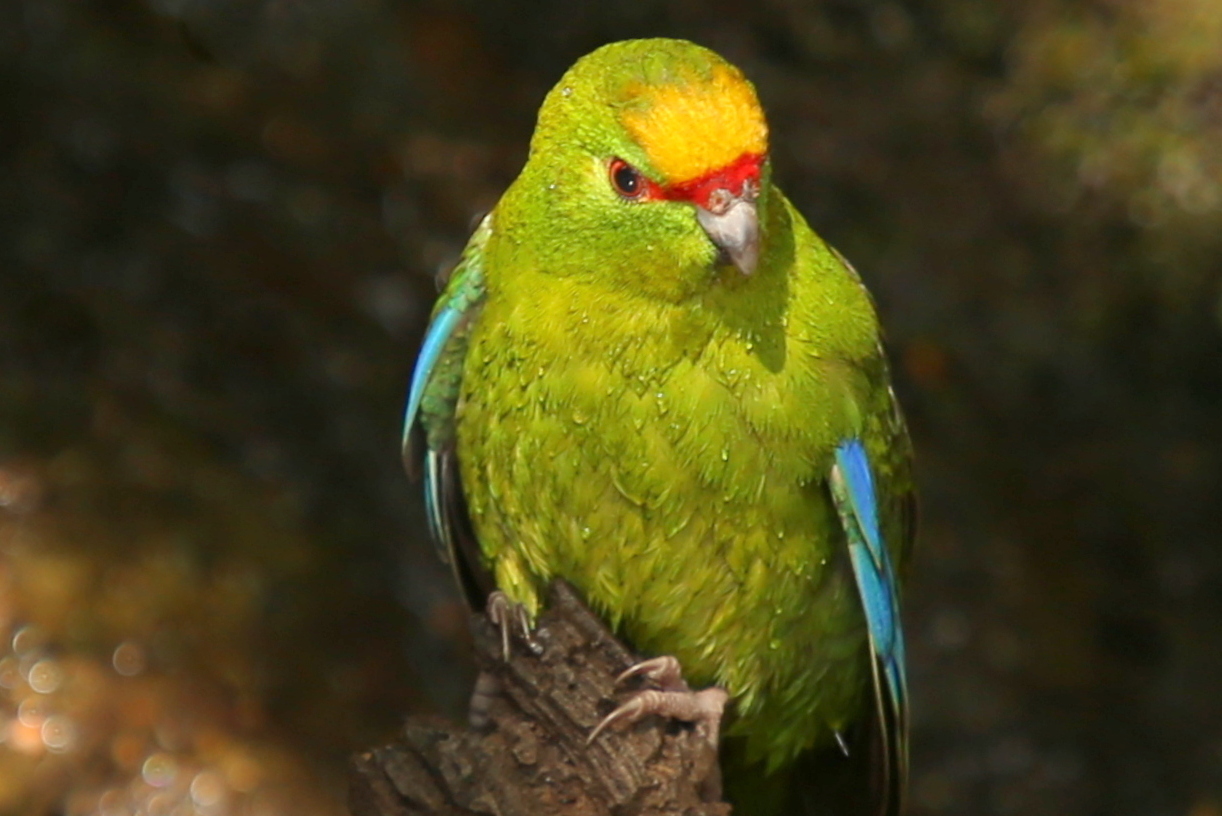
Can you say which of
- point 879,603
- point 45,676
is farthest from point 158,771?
point 879,603

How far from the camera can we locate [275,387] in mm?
5508

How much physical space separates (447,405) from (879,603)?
1052 millimetres

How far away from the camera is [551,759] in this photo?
3236 millimetres

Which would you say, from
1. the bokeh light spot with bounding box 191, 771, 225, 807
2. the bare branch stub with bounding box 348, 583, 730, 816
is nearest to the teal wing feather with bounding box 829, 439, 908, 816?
the bare branch stub with bounding box 348, 583, 730, 816

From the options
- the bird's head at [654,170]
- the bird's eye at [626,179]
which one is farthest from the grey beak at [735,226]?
the bird's eye at [626,179]

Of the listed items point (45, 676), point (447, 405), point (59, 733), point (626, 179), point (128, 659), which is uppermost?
point (626, 179)

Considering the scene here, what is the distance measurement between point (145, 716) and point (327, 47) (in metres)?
2.37

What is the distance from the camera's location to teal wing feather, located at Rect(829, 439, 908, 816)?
11.2ft

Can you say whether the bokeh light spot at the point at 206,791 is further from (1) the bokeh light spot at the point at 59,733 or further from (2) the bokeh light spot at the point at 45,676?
(2) the bokeh light spot at the point at 45,676

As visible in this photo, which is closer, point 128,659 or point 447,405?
point 447,405

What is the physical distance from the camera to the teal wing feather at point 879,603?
11.2 feet

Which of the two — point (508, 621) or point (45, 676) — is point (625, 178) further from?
point (45, 676)

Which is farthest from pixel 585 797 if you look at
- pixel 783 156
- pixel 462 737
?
pixel 783 156

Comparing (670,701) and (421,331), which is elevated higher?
(670,701)
